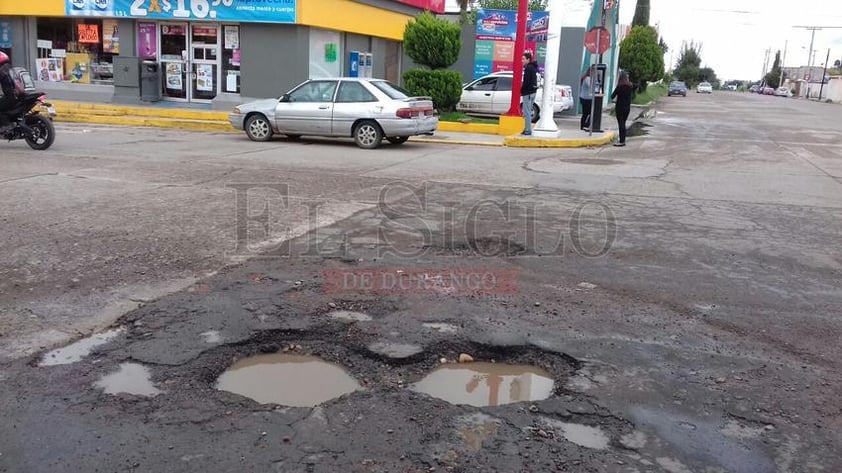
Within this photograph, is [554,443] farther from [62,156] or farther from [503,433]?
[62,156]

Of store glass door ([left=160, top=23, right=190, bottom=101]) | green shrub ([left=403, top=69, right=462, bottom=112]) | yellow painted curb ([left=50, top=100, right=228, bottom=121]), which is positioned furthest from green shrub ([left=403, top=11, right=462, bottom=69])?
store glass door ([left=160, top=23, right=190, bottom=101])

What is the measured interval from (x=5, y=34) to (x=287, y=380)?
25.6m

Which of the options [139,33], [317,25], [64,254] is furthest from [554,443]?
[139,33]

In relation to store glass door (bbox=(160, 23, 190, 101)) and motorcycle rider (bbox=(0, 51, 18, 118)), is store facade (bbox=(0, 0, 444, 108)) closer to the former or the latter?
store glass door (bbox=(160, 23, 190, 101))

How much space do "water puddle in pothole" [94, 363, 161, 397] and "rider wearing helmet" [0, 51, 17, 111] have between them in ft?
33.6

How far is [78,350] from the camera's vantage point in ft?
14.4

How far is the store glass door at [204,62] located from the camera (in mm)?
22359

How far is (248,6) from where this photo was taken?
21234mm

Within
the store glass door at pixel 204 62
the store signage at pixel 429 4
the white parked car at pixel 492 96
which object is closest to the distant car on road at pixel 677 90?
the store signage at pixel 429 4

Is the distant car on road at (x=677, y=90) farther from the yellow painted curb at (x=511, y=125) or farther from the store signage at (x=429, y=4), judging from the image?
the yellow painted curb at (x=511, y=125)

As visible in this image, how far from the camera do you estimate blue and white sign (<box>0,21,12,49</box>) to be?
2411 centimetres

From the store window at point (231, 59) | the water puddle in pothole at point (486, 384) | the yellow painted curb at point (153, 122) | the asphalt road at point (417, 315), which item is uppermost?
the store window at point (231, 59)

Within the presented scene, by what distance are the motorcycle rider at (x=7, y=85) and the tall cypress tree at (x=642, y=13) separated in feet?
190

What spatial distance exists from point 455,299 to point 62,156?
9.91 meters
